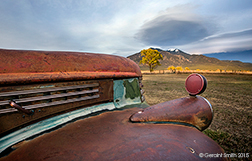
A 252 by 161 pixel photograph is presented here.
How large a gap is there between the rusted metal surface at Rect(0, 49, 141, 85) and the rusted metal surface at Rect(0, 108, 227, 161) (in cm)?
56

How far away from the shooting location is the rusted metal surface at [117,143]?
2.71 feet

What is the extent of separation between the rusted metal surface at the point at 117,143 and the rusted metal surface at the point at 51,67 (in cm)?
56

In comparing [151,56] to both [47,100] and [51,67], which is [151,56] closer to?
[51,67]

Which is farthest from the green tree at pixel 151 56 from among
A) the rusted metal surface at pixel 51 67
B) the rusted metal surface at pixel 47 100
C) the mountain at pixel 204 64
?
the mountain at pixel 204 64

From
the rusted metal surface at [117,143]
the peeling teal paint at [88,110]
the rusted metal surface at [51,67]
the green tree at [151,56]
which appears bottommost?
the rusted metal surface at [117,143]

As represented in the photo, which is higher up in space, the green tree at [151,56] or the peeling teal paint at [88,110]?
the green tree at [151,56]

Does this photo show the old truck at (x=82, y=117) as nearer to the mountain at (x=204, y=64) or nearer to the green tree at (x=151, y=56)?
the green tree at (x=151, y=56)

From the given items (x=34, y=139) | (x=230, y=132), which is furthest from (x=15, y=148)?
(x=230, y=132)

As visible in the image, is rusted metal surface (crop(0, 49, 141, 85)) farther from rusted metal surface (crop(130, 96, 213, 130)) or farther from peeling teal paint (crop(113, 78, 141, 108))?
rusted metal surface (crop(130, 96, 213, 130))

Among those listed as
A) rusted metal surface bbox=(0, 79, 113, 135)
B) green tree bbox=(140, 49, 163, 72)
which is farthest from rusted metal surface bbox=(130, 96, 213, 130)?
green tree bbox=(140, 49, 163, 72)

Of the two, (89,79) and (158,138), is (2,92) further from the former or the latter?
(158,138)

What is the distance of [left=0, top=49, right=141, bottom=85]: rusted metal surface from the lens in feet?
3.64

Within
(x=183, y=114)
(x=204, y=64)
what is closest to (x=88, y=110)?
(x=183, y=114)

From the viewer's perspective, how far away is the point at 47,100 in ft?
4.13
